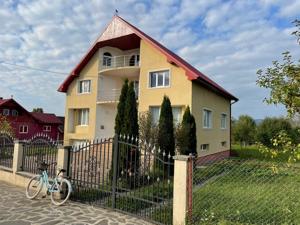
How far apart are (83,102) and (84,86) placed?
135 cm

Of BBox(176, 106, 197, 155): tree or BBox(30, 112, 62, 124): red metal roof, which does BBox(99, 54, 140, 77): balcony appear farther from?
BBox(30, 112, 62, 124): red metal roof

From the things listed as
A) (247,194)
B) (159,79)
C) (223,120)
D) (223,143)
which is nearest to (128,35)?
(159,79)

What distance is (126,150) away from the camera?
743cm

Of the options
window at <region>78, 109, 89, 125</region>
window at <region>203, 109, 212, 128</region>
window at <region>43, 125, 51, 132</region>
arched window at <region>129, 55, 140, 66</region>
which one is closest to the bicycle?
window at <region>203, 109, 212, 128</region>

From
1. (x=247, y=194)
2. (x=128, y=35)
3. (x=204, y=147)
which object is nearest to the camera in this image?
(x=247, y=194)

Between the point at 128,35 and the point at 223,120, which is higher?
the point at 128,35

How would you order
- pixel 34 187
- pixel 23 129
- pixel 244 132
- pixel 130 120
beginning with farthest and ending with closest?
pixel 23 129 → pixel 244 132 → pixel 130 120 → pixel 34 187

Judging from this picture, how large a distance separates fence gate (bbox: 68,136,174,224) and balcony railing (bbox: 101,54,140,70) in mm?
15281

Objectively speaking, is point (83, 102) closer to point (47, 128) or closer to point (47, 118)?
point (47, 128)

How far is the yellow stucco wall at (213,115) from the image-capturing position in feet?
59.5

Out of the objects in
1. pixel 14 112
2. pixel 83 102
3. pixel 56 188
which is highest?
pixel 14 112

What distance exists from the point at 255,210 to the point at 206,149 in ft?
44.0

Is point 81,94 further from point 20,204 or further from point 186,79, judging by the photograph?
point 20,204

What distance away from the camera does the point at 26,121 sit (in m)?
42.2
